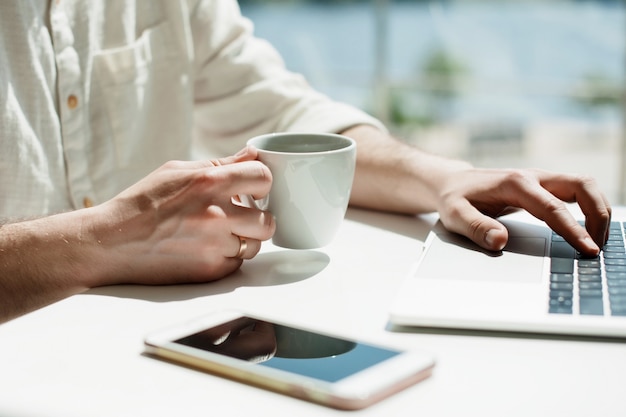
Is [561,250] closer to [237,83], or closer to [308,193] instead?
[308,193]

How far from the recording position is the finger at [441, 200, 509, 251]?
76 centimetres

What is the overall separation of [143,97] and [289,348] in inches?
32.2

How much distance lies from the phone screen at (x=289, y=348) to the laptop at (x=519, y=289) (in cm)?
8

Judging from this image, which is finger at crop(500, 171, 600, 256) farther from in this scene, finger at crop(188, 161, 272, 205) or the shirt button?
the shirt button

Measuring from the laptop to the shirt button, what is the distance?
0.61 meters

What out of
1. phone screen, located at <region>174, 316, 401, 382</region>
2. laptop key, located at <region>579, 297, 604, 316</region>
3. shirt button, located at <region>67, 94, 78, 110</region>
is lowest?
laptop key, located at <region>579, 297, 604, 316</region>

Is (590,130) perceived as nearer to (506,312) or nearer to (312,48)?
(312,48)

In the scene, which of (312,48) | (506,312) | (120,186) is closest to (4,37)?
(120,186)

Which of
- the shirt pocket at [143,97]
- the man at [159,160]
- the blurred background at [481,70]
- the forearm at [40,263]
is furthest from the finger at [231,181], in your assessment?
the blurred background at [481,70]

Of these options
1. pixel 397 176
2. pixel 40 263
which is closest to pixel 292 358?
pixel 40 263

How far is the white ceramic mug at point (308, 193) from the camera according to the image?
2.46 feet

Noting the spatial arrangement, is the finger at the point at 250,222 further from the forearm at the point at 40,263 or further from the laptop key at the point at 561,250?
the laptop key at the point at 561,250

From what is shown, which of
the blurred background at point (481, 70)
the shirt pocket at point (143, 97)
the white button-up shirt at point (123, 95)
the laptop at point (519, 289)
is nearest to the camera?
the laptop at point (519, 289)

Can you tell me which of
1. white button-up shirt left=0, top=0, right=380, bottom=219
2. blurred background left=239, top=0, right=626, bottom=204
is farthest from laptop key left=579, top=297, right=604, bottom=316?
blurred background left=239, top=0, right=626, bottom=204
